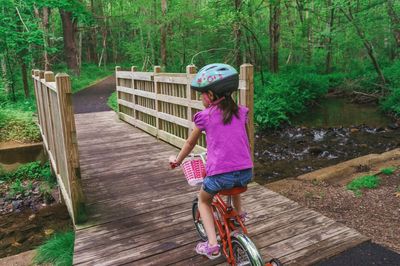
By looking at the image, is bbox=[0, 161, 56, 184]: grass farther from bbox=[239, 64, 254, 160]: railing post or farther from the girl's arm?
the girl's arm

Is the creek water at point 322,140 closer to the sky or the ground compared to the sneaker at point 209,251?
closer to the ground

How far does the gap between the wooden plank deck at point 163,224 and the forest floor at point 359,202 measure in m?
0.99

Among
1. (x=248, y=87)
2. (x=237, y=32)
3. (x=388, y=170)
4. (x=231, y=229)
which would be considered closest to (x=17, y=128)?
(x=248, y=87)

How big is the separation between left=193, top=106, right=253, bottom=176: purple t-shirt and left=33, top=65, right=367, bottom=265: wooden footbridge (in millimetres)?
1054

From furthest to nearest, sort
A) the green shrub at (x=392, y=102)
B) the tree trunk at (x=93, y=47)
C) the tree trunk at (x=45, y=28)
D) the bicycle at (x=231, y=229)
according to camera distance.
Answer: the tree trunk at (x=93, y=47)
the tree trunk at (x=45, y=28)
the green shrub at (x=392, y=102)
the bicycle at (x=231, y=229)

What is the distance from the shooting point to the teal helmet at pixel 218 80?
2.83 meters

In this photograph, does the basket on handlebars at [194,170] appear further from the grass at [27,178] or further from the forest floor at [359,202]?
the grass at [27,178]

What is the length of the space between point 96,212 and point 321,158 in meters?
7.21

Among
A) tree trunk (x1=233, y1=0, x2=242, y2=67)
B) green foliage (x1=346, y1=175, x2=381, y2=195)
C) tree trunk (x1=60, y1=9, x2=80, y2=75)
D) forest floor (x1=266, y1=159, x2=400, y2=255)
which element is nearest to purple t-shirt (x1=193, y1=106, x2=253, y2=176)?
forest floor (x1=266, y1=159, x2=400, y2=255)

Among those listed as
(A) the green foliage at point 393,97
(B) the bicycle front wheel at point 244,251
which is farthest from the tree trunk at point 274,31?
(B) the bicycle front wheel at point 244,251

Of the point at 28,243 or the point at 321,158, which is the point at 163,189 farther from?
the point at 321,158

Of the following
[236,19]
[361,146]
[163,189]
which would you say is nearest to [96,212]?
[163,189]

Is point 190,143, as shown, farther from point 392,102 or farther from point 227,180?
point 392,102

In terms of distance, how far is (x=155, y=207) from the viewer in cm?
463
